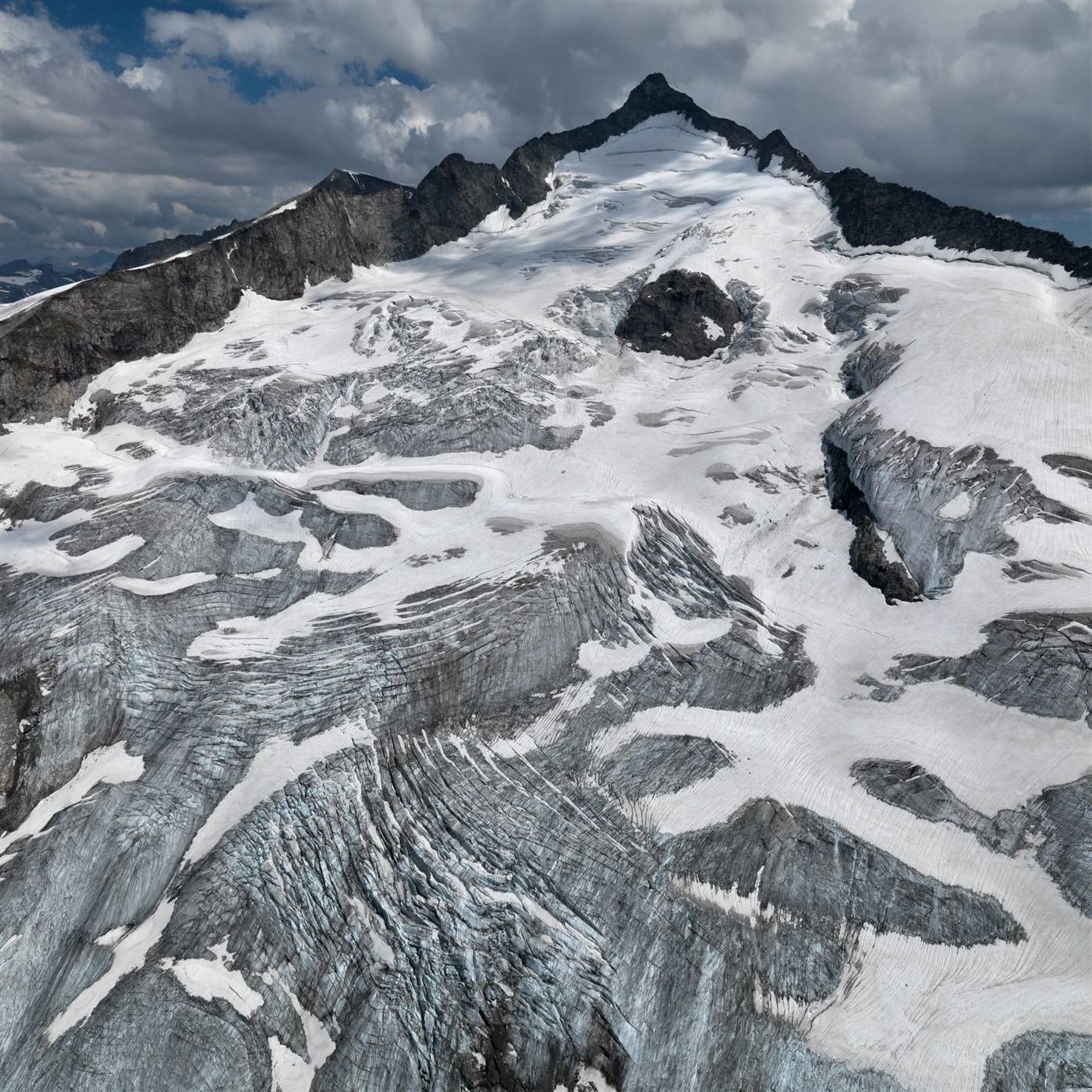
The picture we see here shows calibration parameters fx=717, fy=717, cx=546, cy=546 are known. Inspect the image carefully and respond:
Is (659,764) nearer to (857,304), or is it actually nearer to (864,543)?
(864,543)

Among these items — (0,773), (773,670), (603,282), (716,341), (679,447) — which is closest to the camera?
(0,773)

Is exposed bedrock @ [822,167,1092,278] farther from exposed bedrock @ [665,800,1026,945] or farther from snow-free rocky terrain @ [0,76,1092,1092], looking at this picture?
exposed bedrock @ [665,800,1026,945]

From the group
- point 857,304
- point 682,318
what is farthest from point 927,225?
point 682,318

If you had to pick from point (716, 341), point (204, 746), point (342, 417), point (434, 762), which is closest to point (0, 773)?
point (204, 746)

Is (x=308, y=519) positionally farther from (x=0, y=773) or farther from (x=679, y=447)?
(x=679, y=447)

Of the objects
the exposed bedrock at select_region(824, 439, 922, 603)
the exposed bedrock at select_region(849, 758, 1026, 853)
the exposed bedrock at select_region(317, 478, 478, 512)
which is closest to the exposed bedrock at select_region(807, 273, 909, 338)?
the exposed bedrock at select_region(824, 439, 922, 603)

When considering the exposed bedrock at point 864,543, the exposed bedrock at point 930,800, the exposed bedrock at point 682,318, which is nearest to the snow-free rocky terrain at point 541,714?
the exposed bedrock at point 930,800
